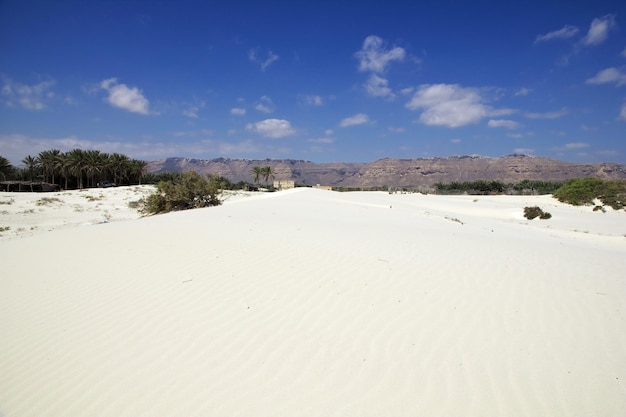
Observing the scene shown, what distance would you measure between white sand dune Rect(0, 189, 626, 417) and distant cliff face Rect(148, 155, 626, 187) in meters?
73.2

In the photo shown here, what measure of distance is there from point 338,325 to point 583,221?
19.2m

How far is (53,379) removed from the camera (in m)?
2.92

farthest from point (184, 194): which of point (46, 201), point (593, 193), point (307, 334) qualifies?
point (593, 193)

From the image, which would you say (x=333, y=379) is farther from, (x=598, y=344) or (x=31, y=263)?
(x=31, y=263)

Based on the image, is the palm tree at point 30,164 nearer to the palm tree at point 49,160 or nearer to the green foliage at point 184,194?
the palm tree at point 49,160

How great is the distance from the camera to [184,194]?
17.8 metres

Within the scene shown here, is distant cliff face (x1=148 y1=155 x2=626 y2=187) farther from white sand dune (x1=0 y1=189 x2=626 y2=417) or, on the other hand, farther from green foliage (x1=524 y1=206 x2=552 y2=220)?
white sand dune (x1=0 y1=189 x2=626 y2=417)

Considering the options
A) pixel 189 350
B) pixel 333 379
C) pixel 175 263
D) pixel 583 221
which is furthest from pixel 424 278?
pixel 583 221

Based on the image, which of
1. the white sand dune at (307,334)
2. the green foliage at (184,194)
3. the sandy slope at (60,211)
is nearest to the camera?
the white sand dune at (307,334)

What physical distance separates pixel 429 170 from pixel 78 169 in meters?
94.0

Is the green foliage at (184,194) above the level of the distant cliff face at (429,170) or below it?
below

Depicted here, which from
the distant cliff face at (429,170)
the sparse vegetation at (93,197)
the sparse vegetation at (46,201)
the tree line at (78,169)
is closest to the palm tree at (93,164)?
the tree line at (78,169)

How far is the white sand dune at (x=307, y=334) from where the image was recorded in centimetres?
267

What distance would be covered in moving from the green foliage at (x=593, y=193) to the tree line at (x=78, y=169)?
169 ft
